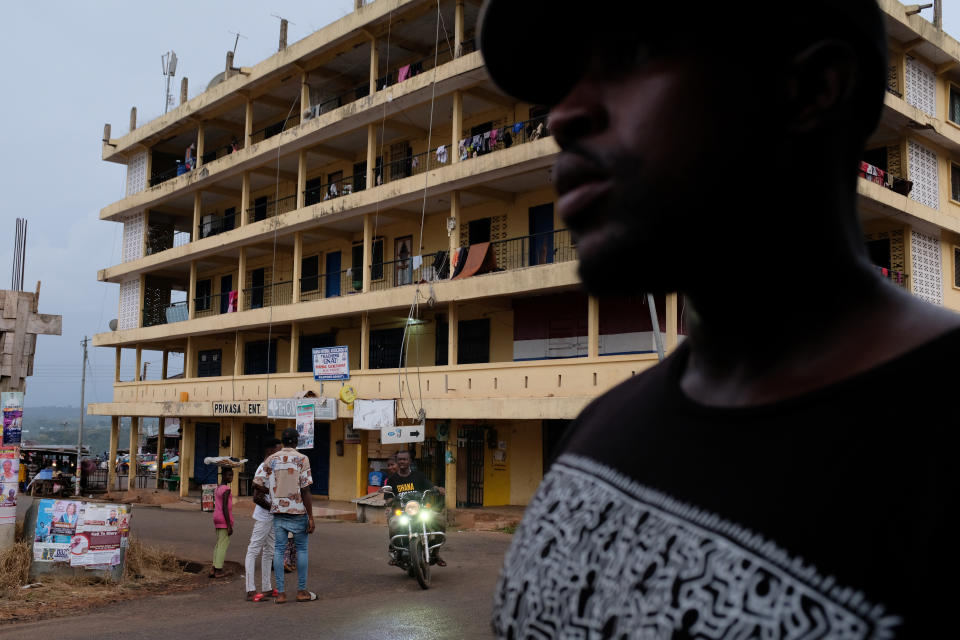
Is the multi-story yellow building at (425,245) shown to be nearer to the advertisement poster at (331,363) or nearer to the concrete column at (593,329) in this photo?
the concrete column at (593,329)

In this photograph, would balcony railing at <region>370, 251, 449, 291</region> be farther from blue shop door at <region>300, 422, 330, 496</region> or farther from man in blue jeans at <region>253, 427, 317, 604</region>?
man in blue jeans at <region>253, 427, 317, 604</region>

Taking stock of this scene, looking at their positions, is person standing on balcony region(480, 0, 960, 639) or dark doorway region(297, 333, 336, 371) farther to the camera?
dark doorway region(297, 333, 336, 371)

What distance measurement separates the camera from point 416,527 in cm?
1081

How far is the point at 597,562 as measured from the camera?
1077 mm

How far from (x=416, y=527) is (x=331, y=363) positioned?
11909 millimetres

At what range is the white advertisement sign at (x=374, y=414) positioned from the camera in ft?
69.9

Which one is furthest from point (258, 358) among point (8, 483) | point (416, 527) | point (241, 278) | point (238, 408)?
point (416, 527)

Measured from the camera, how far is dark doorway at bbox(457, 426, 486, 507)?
22.2 metres

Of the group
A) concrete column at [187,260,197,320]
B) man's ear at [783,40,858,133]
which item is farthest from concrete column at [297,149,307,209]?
man's ear at [783,40,858,133]

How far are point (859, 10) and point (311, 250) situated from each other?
93.5 ft

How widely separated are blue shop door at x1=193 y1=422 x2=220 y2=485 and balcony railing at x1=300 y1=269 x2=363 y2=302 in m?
7.89

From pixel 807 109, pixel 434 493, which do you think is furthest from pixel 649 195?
pixel 434 493

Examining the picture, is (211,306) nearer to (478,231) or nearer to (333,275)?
(333,275)

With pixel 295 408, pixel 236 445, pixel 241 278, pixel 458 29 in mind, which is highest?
pixel 458 29
